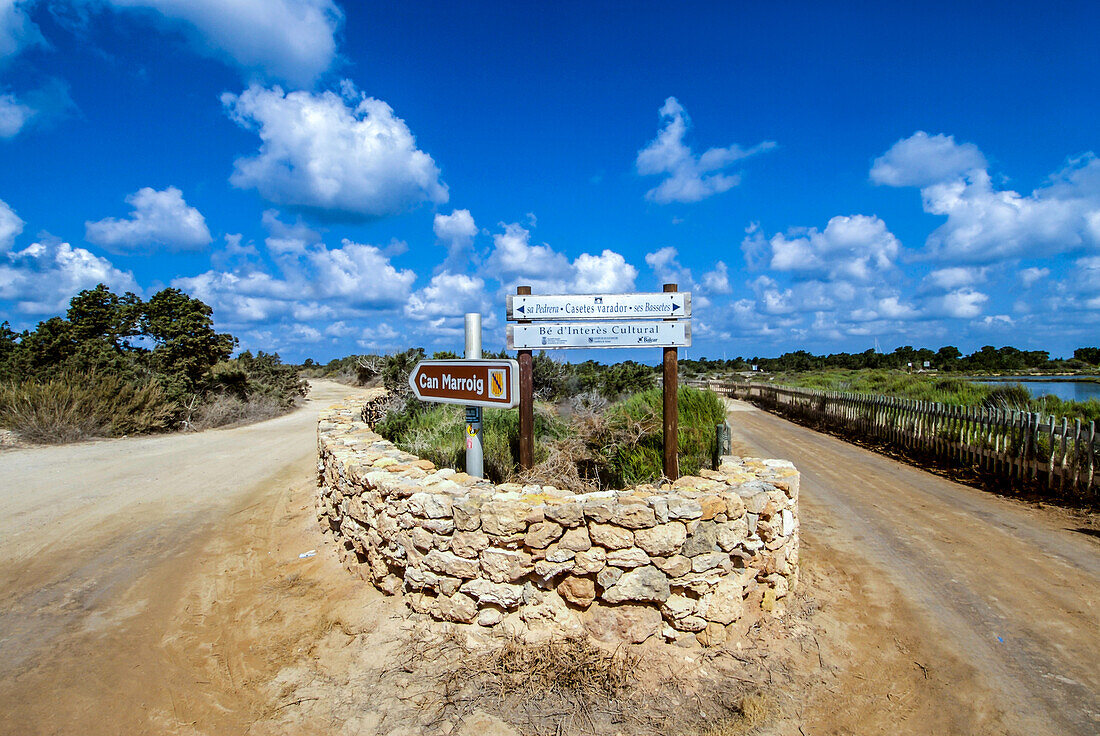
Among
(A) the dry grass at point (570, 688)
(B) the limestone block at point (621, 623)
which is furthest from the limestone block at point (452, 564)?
(B) the limestone block at point (621, 623)

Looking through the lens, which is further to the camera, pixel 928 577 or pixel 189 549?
pixel 189 549

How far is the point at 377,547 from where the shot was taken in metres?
4.48

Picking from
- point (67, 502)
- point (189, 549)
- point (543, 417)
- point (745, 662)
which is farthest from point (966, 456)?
point (67, 502)

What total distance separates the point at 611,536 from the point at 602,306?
3.05m

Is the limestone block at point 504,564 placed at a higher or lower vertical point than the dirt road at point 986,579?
higher

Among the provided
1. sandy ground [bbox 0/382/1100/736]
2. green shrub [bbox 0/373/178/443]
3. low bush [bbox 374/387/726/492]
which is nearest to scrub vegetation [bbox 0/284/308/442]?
green shrub [bbox 0/373/178/443]

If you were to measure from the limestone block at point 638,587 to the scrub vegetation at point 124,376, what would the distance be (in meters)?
13.0

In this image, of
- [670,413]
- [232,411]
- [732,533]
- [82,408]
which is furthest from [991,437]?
[232,411]

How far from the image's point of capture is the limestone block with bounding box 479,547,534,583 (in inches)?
142

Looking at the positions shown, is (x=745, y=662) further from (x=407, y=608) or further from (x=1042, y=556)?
(x=1042, y=556)

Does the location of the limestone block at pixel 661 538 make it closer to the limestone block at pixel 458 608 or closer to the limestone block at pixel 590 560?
the limestone block at pixel 590 560

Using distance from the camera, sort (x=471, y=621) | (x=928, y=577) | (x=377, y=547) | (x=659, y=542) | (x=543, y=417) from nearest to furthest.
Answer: (x=659, y=542) → (x=471, y=621) → (x=377, y=547) → (x=928, y=577) → (x=543, y=417)

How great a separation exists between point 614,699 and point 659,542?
97 centimetres

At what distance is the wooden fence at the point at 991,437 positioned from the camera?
7.38 meters
